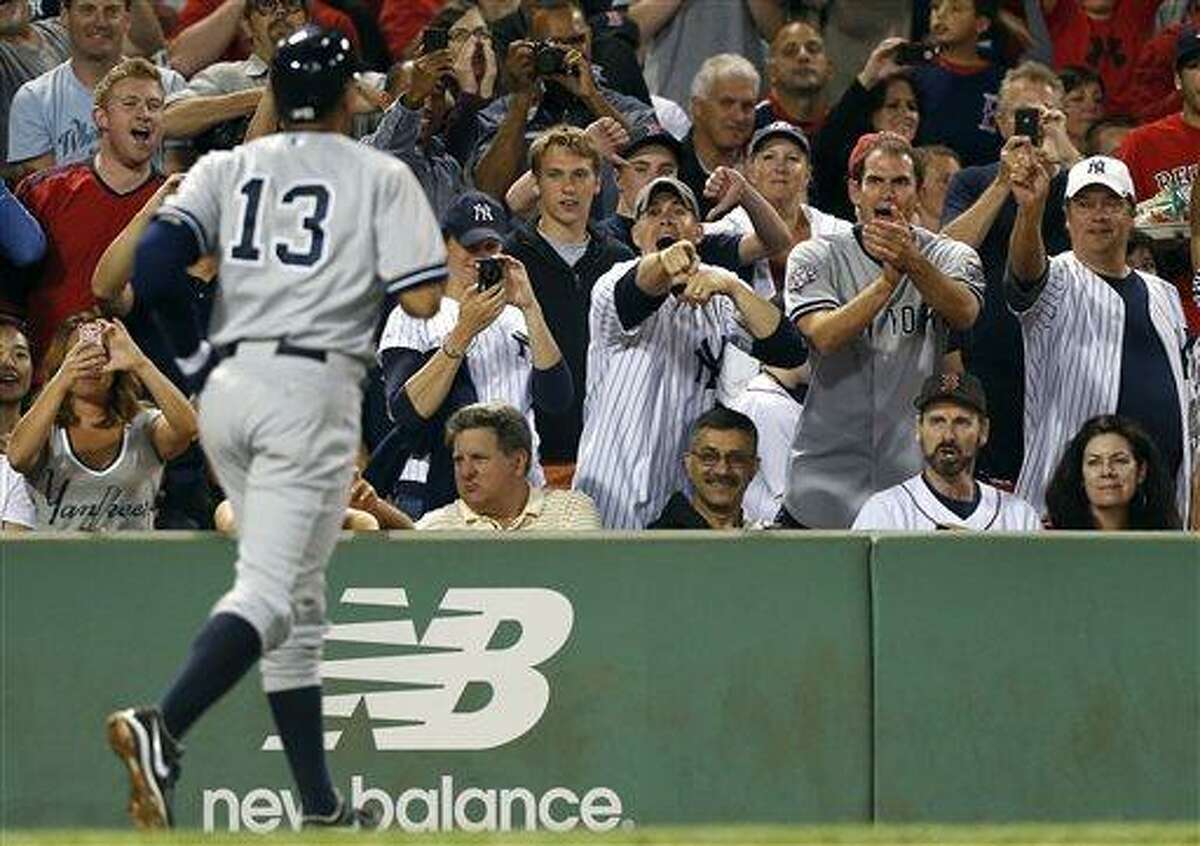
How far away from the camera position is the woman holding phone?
379 inches

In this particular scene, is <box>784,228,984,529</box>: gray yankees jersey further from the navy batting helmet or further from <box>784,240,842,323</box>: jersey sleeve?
the navy batting helmet

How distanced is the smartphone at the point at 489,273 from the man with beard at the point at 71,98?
8.45 feet

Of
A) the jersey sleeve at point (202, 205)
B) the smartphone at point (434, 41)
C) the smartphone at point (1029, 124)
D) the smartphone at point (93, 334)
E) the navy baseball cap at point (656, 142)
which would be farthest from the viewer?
the navy baseball cap at point (656, 142)

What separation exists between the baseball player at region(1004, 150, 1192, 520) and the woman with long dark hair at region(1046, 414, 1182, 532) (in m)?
0.68

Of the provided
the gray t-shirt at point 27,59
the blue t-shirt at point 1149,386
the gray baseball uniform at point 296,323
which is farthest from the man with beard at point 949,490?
the gray t-shirt at point 27,59

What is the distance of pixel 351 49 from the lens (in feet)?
25.1

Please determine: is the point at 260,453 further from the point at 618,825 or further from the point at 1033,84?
the point at 1033,84

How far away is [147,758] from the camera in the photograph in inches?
272

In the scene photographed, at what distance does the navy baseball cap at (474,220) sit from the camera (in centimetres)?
1066

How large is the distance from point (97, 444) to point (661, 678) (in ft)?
7.25

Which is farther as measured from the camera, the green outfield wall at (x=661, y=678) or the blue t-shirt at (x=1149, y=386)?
the blue t-shirt at (x=1149, y=386)

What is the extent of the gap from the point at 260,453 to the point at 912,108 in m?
5.87

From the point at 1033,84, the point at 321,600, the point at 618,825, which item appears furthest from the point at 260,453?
the point at 1033,84

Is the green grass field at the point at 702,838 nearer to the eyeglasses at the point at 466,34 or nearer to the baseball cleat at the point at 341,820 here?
the baseball cleat at the point at 341,820
